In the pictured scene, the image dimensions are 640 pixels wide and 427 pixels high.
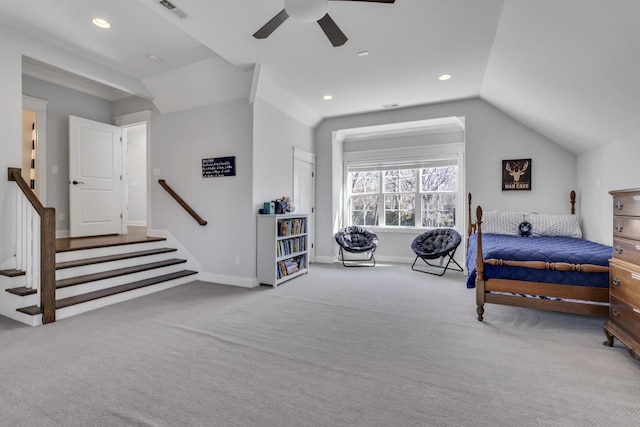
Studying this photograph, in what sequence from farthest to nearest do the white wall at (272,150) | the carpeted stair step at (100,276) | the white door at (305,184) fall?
1. the white door at (305,184)
2. the white wall at (272,150)
3. the carpeted stair step at (100,276)

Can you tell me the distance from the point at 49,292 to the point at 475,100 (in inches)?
240

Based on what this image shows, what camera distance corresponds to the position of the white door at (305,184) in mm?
5355

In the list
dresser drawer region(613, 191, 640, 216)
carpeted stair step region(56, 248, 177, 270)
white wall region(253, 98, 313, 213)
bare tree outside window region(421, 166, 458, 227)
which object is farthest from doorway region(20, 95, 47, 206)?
dresser drawer region(613, 191, 640, 216)

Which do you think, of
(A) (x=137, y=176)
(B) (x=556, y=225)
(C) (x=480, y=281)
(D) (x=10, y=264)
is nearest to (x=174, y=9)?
(D) (x=10, y=264)

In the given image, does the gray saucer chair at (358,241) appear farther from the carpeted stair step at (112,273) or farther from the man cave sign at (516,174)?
the carpeted stair step at (112,273)

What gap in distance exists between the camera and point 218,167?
4.37 meters

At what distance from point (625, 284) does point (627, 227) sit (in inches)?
16.1

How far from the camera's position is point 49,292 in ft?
9.09

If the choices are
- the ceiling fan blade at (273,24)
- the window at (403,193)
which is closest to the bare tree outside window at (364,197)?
the window at (403,193)

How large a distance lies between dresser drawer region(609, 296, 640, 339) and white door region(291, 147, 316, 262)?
156 inches

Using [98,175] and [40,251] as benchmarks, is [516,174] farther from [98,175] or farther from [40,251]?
[98,175]

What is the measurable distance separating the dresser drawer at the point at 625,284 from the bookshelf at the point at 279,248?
3.40m

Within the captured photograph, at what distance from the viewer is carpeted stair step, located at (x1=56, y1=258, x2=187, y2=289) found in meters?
3.20

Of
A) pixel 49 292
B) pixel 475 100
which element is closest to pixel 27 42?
pixel 49 292
